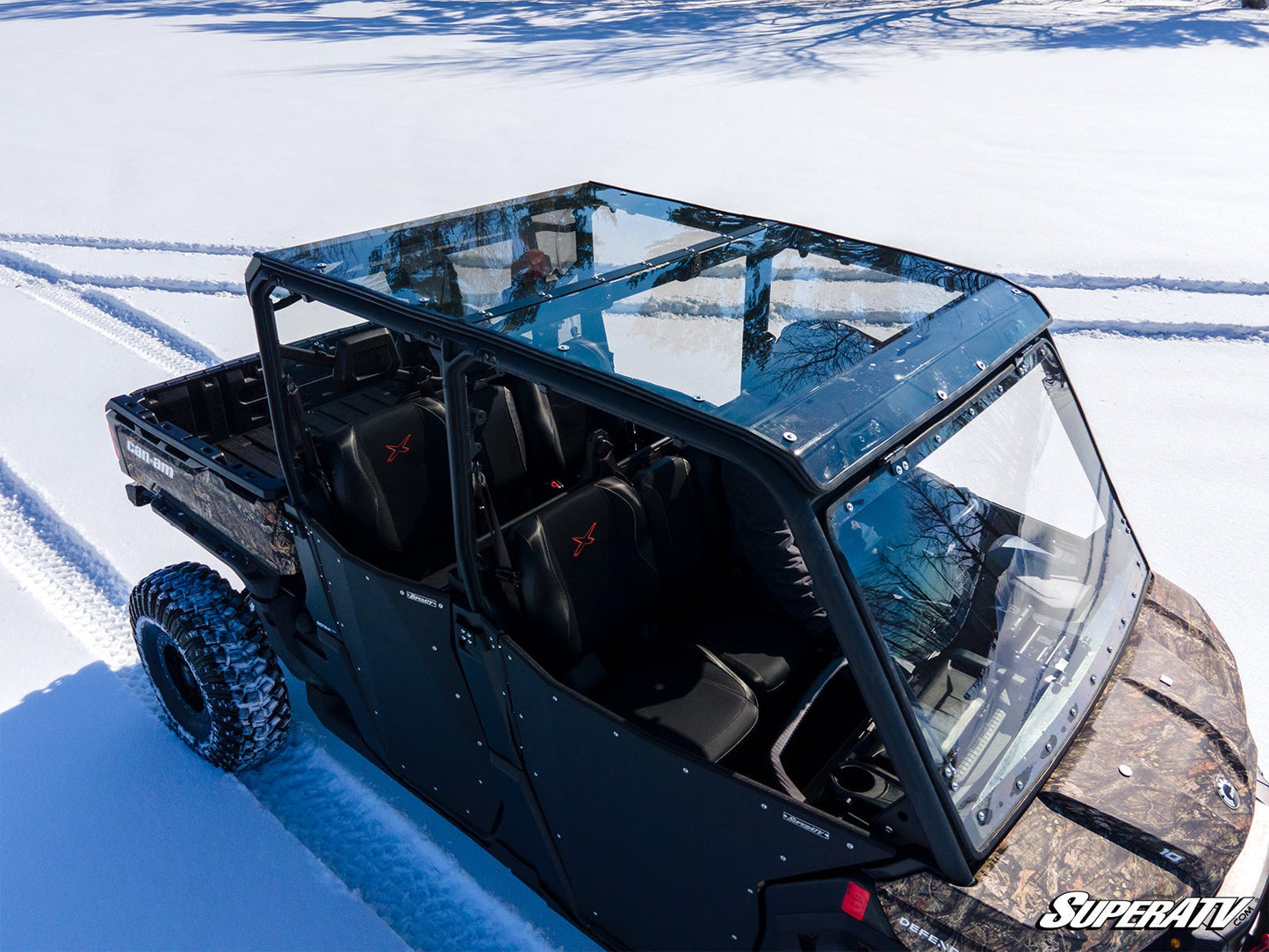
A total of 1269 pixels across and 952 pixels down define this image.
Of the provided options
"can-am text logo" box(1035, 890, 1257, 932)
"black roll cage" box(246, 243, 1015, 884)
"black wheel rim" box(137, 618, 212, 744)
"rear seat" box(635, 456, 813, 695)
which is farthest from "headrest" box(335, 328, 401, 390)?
"can-am text logo" box(1035, 890, 1257, 932)

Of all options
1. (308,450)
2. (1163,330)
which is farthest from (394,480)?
(1163,330)

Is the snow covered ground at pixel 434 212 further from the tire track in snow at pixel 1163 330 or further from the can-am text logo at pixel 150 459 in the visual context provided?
the can-am text logo at pixel 150 459

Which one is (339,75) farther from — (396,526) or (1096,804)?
(1096,804)

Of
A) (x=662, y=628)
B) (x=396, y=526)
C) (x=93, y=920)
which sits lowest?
(x=93, y=920)

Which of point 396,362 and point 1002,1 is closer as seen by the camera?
point 396,362

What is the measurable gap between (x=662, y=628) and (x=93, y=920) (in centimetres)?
178

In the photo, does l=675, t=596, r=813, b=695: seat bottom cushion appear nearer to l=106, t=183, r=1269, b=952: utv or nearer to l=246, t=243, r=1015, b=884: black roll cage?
l=106, t=183, r=1269, b=952: utv

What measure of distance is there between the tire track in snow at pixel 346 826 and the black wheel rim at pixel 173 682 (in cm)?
18

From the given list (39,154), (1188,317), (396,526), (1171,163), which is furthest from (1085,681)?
(39,154)

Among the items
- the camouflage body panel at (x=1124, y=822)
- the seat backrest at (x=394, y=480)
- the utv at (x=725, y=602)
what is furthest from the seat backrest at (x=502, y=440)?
the camouflage body panel at (x=1124, y=822)

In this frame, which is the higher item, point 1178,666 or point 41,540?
point 1178,666

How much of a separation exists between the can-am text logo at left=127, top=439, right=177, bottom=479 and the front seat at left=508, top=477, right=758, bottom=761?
160cm

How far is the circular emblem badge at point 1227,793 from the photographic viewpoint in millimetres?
1969

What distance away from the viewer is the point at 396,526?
3.00m
